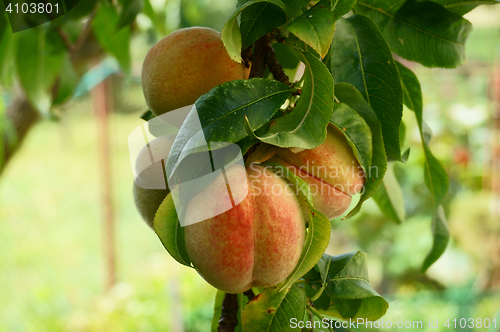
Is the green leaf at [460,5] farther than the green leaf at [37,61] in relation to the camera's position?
No

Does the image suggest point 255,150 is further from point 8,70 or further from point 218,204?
point 8,70

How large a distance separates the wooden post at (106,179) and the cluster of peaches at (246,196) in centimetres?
200

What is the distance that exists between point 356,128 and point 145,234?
8.33 feet

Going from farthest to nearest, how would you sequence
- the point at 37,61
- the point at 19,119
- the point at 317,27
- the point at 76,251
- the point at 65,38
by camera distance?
1. the point at 76,251
2. the point at 19,119
3. the point at 37,61
4. the point at 65,38
5. the point at 317,27

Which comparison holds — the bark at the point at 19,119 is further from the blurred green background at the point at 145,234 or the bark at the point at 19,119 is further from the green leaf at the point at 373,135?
the blurred green background at the point at 145,234

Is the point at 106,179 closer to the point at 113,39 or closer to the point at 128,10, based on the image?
the point at 113,39

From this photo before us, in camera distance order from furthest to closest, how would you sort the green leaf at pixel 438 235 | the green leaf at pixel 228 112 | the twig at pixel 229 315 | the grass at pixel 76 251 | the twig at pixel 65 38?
the grass at pixel 76 251
the twig at pixel 65 38
the green leaf at pixel 438 235
the twig at pixel 229 315
the green leaf at pixel 228 112

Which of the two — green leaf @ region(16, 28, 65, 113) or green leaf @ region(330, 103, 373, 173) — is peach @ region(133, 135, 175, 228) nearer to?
green leaf @ region(330, 103, 373, 173)

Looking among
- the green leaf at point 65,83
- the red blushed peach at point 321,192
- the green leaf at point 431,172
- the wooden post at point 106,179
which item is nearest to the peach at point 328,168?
the red blushed peach at point 321,192

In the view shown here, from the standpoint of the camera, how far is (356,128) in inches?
13.4

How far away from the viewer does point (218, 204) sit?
0.31 meters

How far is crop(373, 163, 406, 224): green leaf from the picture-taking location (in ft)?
1.74

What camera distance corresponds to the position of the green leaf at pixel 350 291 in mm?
414

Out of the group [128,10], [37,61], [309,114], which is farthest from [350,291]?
[37,61]
